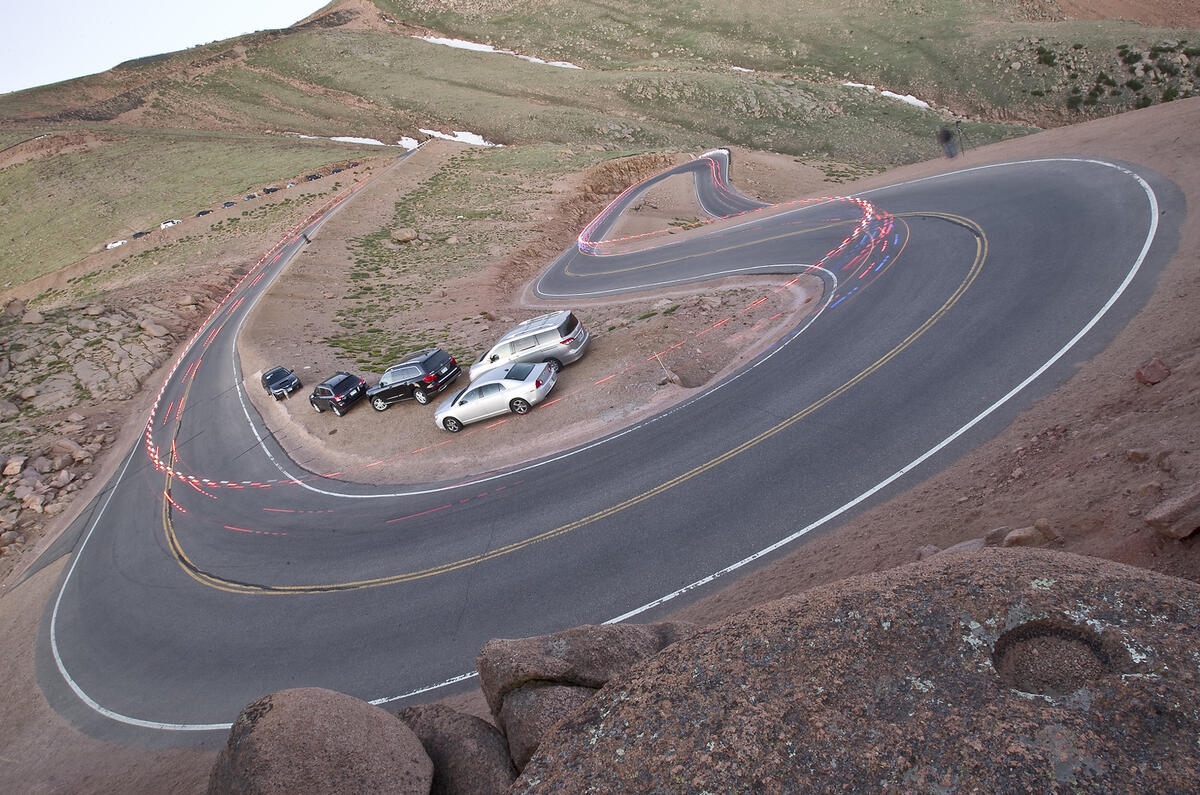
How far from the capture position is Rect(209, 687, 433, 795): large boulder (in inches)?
257

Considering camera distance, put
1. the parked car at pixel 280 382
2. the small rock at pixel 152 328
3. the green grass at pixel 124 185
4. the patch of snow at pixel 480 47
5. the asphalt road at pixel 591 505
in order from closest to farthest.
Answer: the asphalt road at pixel 591 505, the parked car at pixel 280 382, the small rock at pixel 152 328, the green grass at pixel 124 185, the patch of snow at pixel 480 47

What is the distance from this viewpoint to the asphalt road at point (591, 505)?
1268cm

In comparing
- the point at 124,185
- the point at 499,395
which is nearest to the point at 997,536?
the point at 499,395

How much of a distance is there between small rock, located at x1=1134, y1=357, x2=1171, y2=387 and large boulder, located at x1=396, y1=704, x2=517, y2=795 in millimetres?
12782

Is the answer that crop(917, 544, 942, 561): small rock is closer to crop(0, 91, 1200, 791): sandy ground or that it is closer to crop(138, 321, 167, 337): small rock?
crop(0, 91, 1200, 791): sandy ground

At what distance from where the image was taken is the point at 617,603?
1199cm

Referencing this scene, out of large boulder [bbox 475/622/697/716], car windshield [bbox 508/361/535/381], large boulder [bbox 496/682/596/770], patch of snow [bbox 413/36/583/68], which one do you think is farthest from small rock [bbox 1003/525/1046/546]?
patch of snow [bbox 413/36/583/68]

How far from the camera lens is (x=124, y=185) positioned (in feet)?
209

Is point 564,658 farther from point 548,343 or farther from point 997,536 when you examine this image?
point 548,343

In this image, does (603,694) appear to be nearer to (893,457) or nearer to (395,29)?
(893,457)

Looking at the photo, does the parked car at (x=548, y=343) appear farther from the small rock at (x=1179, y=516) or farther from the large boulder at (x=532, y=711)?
the small rock at (x=1179, y=516)

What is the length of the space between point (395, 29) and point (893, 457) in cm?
12178

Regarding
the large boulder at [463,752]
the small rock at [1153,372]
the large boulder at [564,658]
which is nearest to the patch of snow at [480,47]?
the small rock at [1153,372]

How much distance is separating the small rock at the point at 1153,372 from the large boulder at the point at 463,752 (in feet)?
41.9
